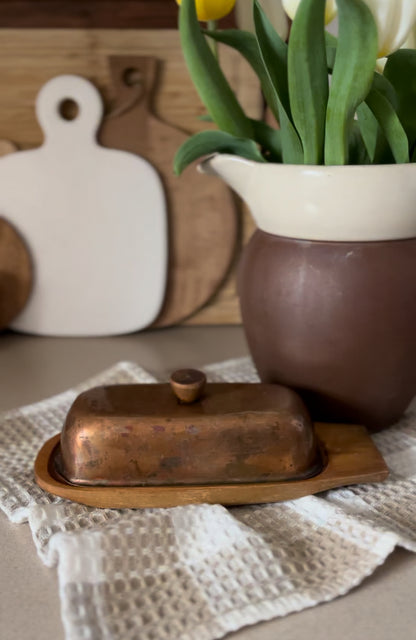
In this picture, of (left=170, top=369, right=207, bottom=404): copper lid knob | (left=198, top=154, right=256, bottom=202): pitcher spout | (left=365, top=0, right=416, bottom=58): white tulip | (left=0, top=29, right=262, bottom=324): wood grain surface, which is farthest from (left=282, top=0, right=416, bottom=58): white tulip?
(left=0, top=29, right=262, bottom=324): wood grain surface

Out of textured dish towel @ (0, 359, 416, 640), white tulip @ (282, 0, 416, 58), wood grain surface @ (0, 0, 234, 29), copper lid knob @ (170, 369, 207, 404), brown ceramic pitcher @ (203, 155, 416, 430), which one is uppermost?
wood grain surface @ (0, 0, 234, 29)

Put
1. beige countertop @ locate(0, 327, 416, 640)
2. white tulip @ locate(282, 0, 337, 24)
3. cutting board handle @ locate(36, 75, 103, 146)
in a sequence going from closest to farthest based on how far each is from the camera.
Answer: beige countertop @ locate(0, 327, 416, 640) → white tulip @ locate(282, 0, 337, 24) → cutting board handle @ locate(36, 75, 103, 146)

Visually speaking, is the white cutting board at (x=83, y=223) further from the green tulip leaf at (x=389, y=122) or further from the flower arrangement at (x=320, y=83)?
the green tulip leaf at (x=389, y=122)

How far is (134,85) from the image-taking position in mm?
866

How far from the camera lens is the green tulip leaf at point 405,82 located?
53 cm

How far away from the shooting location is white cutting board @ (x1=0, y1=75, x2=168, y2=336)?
0.86 m

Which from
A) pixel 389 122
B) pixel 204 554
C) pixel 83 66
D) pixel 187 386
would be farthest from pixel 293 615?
pixel 83 66

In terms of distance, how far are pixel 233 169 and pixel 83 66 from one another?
0.37 meters

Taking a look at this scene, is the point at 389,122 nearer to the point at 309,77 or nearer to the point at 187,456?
the point at 309,77

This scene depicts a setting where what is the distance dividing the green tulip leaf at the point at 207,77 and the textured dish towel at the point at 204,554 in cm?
32

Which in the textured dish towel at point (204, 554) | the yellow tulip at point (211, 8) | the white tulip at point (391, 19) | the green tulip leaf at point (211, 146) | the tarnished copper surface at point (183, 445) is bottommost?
the textured dish towel at point (204, 554)

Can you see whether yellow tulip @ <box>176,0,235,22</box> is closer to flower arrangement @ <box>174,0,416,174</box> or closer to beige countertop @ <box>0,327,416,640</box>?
flower arrangement @ <box>174,0,416,174</box>

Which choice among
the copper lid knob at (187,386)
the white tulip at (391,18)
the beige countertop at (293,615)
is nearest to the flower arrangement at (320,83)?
the white tulip at (391,18)

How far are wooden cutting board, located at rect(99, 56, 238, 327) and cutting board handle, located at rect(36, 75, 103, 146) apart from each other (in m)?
0.02
